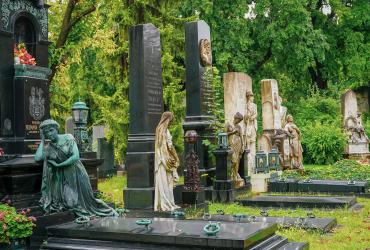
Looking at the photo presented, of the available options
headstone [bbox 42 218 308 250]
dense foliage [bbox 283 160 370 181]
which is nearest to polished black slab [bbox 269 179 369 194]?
dense foliage [bbox 283 160 370 181]

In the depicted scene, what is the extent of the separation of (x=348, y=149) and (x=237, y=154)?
1151 centimetres

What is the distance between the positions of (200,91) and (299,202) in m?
4.23

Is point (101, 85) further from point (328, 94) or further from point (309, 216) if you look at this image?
point (309, 216)

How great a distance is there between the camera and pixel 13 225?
6.87 m

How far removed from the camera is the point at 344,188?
14273mm

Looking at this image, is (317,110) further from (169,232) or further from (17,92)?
(169,232)

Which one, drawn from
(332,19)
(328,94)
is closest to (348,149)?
(328,94)

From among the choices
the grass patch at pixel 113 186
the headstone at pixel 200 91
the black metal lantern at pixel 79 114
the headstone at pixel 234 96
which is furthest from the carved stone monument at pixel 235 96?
the black metal lantern at pixel 79 114

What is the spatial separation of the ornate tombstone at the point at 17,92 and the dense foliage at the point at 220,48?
697cm

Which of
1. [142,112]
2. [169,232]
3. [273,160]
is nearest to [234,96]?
[273,160]

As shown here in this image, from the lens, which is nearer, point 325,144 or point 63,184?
point 63,184

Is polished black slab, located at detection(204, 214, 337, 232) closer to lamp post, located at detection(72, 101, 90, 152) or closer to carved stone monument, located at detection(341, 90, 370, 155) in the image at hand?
lamp post, located at detection(72, 101, 90, 152)

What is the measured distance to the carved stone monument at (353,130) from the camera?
2425 centimetres

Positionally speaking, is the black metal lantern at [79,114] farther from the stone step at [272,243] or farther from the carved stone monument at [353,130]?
the carved stone monument at [353,130]
